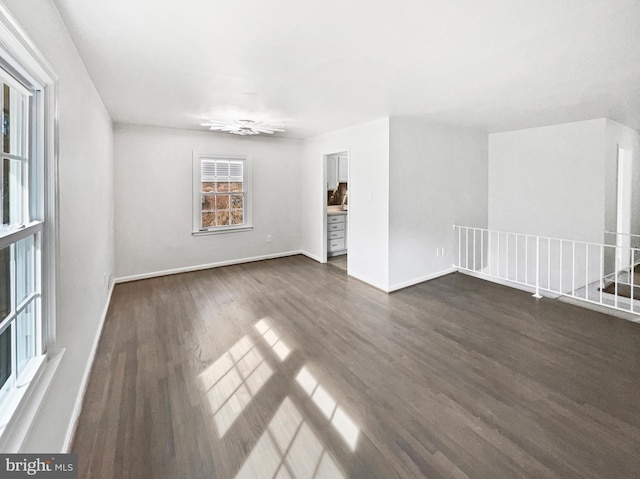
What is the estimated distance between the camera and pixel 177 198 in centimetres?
516

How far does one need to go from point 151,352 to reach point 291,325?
1.32 meters

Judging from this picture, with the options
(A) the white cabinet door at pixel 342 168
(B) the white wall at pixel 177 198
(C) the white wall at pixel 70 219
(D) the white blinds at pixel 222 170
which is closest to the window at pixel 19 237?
(C) the white wall at pixel 70 219

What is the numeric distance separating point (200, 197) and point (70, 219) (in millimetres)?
3508

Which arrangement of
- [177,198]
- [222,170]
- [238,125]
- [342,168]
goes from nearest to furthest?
[238,125]
[177,198]
[222,170]
[342,168]

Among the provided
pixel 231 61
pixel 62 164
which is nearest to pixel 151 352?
pixel 62 164

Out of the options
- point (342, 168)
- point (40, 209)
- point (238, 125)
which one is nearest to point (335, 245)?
point (342, 168)

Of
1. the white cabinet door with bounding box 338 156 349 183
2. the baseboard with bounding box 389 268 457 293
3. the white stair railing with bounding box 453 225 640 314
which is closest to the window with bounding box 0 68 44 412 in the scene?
the baseboard with bounding box 389 268 457 293

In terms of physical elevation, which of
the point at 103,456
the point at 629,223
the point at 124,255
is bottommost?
the point at 103,456

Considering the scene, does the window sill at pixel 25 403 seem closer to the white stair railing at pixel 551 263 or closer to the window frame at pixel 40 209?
the window frame at pixel 40 209

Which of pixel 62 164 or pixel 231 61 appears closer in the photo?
pixel 62 164

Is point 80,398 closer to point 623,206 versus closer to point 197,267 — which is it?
point 197,267

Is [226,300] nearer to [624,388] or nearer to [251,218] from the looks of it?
[251,218]

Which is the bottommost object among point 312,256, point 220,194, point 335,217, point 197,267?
point 197,267

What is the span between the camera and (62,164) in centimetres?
179
